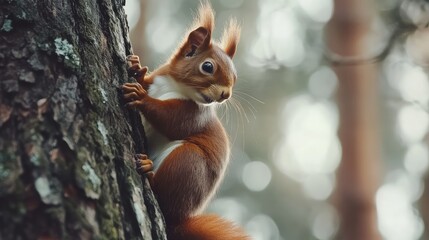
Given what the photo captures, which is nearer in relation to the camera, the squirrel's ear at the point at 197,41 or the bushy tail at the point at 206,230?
the bushy tail at the point at 206,230

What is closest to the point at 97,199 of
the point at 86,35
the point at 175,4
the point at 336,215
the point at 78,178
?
the point at 78,178

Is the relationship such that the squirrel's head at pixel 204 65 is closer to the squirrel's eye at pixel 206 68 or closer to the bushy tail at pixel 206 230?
the squirrel's eye at pixel 206 68

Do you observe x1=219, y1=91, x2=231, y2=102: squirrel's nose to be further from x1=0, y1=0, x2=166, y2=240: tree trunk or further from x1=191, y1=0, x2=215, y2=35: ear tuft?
x1=0, y1=0, x2=166, y2=240: tree trunk

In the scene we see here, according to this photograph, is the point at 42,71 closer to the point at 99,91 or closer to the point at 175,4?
the point at 99,91

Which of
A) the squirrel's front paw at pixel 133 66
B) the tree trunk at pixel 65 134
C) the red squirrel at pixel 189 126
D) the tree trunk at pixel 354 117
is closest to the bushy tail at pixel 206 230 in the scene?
the red squirrel at pixel 189 126

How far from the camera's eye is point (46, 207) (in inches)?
46.5

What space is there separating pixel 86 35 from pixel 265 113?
32.5ft

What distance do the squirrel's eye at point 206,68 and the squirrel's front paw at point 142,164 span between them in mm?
750

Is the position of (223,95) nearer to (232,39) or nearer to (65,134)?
(232,39)

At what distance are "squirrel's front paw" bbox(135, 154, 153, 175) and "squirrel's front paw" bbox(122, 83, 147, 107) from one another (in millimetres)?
147

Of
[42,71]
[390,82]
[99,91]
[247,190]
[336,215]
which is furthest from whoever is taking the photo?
[247,190]

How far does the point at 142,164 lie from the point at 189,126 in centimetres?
58

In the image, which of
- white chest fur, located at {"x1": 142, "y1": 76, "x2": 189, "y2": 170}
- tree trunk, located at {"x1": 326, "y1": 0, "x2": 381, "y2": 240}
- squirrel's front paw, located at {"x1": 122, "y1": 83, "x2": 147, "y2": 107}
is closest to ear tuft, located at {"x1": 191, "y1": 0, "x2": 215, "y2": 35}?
white chest fur, located at {"x1": 142, "y1": 76, "x2": 189, "y2": 170}

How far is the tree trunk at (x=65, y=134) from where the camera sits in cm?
119
